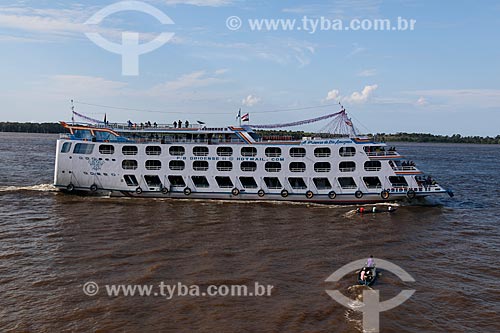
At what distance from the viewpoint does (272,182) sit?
35.4 m

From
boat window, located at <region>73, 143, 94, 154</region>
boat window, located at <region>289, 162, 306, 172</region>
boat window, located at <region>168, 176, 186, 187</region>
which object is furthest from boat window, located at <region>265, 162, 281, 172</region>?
boat window, located at <region>73, 143, 94, 154</region>

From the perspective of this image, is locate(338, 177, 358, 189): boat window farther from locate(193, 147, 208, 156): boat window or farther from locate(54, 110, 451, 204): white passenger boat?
locate(193, 147, 208, 156): boat window

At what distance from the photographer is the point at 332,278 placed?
65.0 feet

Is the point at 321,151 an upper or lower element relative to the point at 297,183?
upper

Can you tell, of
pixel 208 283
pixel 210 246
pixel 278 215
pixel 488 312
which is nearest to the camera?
pixel 488 312

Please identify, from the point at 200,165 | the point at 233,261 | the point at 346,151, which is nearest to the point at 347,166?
the point at 346,151

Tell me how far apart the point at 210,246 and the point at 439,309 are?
40.7 ft

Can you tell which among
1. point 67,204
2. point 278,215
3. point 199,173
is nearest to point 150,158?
point 199,173

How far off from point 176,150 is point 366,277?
21.6 meters

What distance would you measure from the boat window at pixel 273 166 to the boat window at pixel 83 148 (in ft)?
50.8

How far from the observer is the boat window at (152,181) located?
118 ft

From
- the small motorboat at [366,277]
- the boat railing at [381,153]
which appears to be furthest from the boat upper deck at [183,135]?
the small motorboat at [366,277]

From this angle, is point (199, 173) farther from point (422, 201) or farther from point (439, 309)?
point (439, 309)

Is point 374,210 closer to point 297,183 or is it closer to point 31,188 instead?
point 297,183
